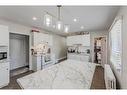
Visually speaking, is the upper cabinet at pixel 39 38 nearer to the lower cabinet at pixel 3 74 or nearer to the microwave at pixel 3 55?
the microwave at pixel 3 55

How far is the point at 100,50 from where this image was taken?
22.7 ft

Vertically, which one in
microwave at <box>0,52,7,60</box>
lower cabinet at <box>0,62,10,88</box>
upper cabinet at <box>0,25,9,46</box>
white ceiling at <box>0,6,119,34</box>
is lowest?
lower cabinet at <box>0,62,10,88</box>

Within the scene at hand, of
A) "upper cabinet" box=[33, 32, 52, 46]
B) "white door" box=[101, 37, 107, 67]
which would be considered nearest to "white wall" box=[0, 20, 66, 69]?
"upper cabinet" box=[33, 32, 52, 46]

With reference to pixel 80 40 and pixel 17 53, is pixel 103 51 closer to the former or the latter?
pixel 80 40

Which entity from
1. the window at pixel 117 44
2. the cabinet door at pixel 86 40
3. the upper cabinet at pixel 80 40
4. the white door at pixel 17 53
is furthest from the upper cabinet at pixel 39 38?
the window at pixel 117 44

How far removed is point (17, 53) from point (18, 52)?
0.09 meters

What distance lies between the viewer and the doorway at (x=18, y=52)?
5.49 m

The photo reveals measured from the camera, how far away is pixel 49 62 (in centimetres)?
617

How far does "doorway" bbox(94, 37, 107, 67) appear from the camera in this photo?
636 cm

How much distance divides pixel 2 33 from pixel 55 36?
4.86m

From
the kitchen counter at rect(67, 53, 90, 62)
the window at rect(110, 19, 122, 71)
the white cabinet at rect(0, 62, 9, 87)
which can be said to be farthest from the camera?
the kitchen counter at rect(67, 53, 90, 62)

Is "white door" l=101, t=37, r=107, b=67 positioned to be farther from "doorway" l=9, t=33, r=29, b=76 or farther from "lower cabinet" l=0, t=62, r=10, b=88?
"lower cabinet" l=0, t=62, r=10, b=88
